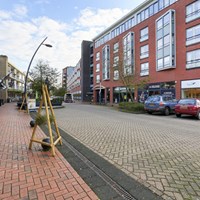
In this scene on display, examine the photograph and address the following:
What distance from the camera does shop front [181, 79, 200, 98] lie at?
22516 millimetres

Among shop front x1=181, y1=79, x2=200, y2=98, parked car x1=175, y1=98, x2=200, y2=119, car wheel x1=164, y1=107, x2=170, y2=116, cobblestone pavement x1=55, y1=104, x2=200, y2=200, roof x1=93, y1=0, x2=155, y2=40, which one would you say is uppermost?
roof x1=93, y1=0, x2=155, y2=40

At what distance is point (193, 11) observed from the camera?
75.2ft

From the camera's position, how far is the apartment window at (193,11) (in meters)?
22.4

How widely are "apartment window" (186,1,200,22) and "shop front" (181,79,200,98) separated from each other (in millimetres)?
8330

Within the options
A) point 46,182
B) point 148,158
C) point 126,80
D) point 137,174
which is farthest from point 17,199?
point 126,80

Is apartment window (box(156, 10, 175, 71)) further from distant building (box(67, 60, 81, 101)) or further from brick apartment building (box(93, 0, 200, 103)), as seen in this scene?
distant building (box(67, 60, 81, 101))

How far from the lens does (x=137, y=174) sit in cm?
356

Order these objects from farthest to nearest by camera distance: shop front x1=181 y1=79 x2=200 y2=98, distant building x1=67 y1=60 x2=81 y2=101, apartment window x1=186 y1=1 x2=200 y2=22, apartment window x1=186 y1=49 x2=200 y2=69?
distant building x1=67 y1=60 x2=81 y2=101
shop front x1=181 y1=79 x2=200 y2=98
apartment window x1=186 y1=1 x2=200 y2=22
apartment window x1=186 y1=49 x2=200 y2=69

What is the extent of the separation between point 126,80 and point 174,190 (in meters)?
19.4

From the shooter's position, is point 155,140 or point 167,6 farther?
point 167,6

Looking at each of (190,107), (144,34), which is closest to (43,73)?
(144,34)

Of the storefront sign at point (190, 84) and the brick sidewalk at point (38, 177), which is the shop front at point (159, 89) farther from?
the brick sidewalk at point (38, 177)

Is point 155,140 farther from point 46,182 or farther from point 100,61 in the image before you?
point 100,61

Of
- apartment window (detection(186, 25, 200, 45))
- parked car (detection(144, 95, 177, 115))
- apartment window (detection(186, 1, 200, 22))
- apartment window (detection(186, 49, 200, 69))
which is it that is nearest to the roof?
apartment window (detection(186, 1, 200, 22))
